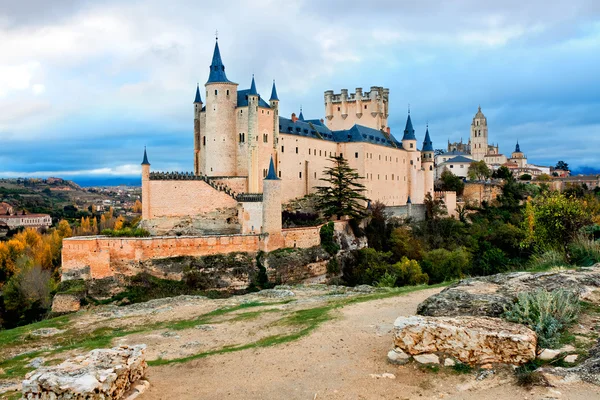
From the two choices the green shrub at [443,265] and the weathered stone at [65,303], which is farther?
the green shrub at [443,265]

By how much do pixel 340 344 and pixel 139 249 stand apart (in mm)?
21131

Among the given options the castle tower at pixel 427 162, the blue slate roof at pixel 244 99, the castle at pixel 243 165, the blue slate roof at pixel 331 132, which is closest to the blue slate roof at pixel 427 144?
the castle tower at pixel 427 162

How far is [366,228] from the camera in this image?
43.4 meters

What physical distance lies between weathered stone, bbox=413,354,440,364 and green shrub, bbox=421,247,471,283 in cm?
2748

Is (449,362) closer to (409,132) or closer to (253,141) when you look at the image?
(253,141)

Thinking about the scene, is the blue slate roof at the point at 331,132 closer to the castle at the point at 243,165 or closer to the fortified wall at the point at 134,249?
the castle at the point at 243,165

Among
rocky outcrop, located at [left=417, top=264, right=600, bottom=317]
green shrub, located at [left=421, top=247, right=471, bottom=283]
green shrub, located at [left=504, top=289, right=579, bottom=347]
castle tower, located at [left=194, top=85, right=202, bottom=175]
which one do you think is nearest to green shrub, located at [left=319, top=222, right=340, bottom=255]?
green shrub, located at [left=421, top=247, right=471, bottom=283]

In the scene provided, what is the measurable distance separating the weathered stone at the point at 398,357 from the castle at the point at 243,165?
2365 centimetres

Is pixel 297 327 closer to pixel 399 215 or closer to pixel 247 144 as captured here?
pixel 247 144

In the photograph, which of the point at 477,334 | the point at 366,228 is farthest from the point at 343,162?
the point at 477,334

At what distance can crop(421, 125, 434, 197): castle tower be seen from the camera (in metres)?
59.1

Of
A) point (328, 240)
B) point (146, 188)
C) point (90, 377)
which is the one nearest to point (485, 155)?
point (328, 240)

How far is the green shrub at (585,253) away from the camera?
16.3m

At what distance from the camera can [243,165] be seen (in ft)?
128
